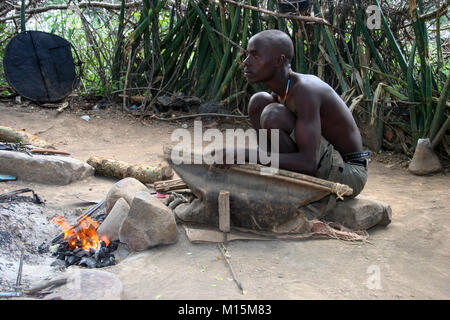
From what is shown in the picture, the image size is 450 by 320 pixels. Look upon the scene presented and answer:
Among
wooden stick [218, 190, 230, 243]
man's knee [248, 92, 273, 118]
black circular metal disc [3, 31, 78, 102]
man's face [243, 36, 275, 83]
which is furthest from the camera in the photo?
black circular metal disc [3, 31, 78, 102]

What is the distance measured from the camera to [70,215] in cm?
300

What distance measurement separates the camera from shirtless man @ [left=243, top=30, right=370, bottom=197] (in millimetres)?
2561

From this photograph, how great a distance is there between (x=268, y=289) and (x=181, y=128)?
4.06m

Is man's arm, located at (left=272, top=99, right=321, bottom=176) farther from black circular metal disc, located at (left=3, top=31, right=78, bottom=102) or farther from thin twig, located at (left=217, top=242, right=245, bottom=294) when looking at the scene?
black circular metal disc, located at (left=3, top=31, right=78, bottom=102)

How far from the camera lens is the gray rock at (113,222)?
2627 millimetres

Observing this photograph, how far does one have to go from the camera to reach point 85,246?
8.34 ft

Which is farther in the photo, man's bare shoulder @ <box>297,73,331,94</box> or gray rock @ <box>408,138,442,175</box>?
gray rock @ <box>408,138,442,175</box>

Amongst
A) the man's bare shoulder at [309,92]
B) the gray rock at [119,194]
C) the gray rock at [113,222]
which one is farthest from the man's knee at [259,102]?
the gray rock at [113,222]

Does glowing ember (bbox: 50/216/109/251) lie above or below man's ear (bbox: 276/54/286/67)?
below

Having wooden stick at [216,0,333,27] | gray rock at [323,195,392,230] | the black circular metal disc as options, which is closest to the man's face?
gray rock at [323,195,392,230]

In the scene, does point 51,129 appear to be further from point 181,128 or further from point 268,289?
point 268,289

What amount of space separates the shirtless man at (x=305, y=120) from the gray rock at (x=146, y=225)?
2.39 feet

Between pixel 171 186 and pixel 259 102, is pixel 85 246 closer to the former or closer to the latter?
pixel 171 186
